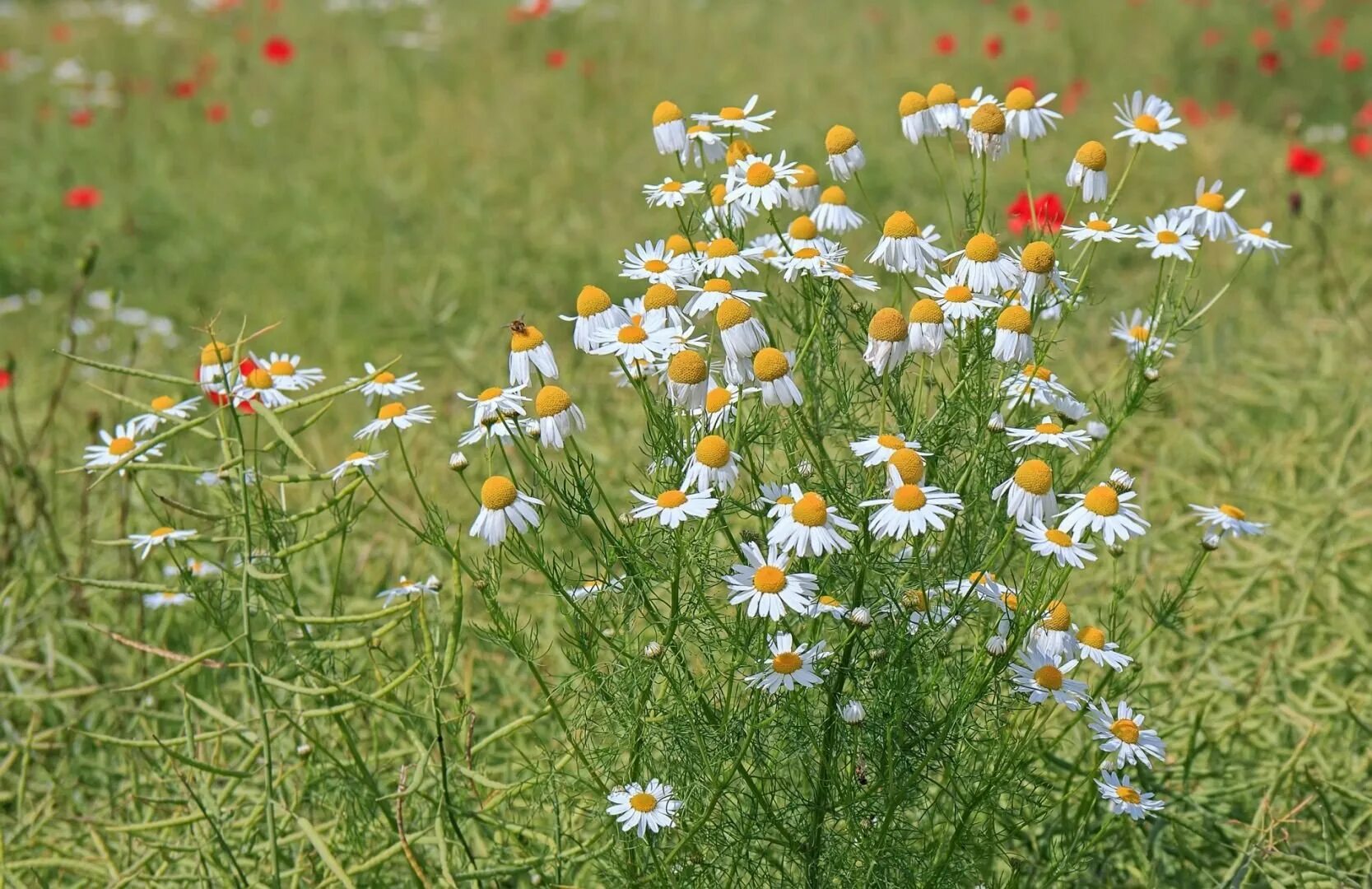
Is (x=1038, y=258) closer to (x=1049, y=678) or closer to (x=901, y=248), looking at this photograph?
(x=901, y=248)

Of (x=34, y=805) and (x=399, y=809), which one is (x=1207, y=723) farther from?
(x=34, y=805)

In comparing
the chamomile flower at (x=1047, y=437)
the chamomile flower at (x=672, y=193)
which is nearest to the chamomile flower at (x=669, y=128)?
the chamomile flower at (x=672, y=193)

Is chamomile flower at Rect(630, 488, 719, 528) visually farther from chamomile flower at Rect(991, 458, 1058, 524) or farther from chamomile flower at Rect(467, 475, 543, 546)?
Result: chamomile flower at Rect(991, 458, 1058, 524)

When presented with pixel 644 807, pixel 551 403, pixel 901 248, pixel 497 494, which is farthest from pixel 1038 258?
pixel 644 807

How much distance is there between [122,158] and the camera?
269 inches

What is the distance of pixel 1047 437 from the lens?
164cm

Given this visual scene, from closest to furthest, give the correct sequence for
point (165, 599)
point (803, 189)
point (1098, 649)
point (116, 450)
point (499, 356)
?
1. point (1098, 649)
2. point (803, 189)
3. point (116, 450)
4. point (165, 599)
5. point (499, 356)

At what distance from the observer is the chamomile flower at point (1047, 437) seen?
1645 mm

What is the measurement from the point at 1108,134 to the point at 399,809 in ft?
18.4

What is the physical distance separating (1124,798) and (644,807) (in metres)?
0.71

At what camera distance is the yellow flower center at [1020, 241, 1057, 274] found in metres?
1.65

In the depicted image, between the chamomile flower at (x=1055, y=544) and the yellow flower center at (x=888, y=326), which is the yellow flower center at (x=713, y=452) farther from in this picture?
the chamomile flower at (x=1055, y=544)

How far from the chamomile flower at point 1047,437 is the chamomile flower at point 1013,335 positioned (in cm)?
10

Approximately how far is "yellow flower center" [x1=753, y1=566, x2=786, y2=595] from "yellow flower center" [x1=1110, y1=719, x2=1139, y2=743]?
2.01ft
